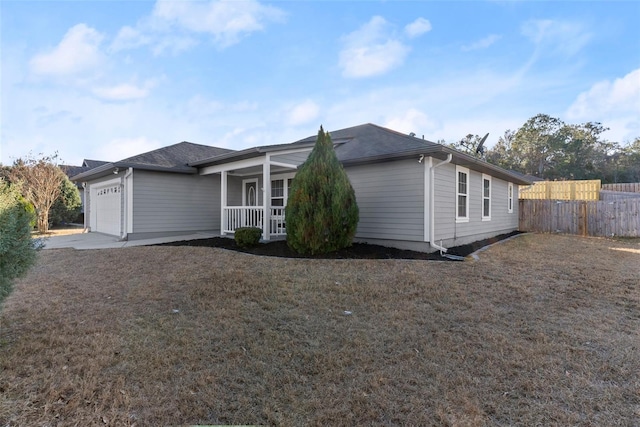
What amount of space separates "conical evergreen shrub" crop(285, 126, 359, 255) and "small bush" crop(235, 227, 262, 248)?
1.36 m

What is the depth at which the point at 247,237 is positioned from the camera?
28.4 ft

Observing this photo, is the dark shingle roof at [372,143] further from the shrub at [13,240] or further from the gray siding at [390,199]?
the shrub at [13,240]

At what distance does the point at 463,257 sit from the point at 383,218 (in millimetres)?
2228

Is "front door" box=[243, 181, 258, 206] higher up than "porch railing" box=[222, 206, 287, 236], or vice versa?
"front door" box=[243, 181, 258, 206]

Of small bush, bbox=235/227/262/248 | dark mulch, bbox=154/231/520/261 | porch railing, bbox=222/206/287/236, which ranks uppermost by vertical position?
porch railing, bbox=222/206/287/236

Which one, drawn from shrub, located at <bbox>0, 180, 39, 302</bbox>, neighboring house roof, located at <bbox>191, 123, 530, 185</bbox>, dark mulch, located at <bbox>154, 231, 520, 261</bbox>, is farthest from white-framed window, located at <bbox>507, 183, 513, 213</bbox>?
shrub, located at <bbox>0, 180, 39, 302</bbox>

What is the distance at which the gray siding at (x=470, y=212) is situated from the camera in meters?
8.72

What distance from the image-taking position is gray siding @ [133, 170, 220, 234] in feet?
36.4

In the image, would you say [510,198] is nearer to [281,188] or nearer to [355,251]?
[355,251]

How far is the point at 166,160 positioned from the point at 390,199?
801cm

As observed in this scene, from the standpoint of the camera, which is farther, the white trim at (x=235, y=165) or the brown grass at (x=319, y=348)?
the white trim at (x=235, y=165)

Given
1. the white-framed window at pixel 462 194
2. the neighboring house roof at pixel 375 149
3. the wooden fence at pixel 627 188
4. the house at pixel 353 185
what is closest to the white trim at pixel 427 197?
the house at pixel 353 185

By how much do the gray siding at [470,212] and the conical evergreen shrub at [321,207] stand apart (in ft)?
8.30

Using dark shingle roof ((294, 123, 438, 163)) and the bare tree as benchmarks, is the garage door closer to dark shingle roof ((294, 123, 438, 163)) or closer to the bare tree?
the bare tree
